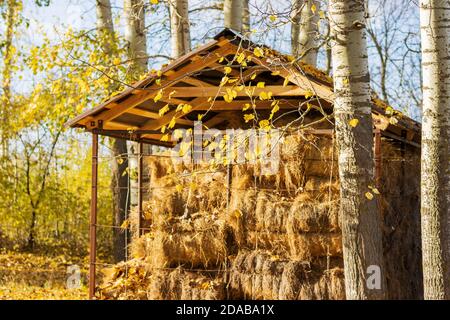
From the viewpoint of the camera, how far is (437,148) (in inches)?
267

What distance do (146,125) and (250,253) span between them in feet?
11.0

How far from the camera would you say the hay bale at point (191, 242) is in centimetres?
941

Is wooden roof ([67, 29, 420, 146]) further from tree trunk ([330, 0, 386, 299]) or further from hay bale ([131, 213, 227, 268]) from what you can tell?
tree trunk ([330, 0, 386, 299])

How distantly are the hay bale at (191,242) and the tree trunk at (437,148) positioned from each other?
3.22 metres

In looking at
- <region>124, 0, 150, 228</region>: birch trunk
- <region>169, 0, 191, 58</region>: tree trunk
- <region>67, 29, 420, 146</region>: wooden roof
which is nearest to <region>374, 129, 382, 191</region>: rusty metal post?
<region>67, 29, 420, 146</region>: wooden roof

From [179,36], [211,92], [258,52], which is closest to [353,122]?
[258,52]

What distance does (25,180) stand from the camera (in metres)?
18.0

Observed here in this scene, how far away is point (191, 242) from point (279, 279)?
4.02 ft

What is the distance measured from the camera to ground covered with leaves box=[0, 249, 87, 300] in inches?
489

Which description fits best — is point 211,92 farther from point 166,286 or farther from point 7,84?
point 7,84

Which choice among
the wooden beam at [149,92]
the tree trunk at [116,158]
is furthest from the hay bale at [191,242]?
the tree trunk at [116,158]
